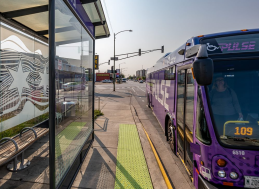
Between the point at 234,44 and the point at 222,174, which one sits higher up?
the point at 234,44

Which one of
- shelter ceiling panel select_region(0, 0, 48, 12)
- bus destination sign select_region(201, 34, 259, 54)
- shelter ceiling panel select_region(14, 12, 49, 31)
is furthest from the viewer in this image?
shelter ceiling panel select_region(14, 12, 49, 31)

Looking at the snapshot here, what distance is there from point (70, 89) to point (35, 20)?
2335 millimetres

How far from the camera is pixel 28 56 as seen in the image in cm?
549

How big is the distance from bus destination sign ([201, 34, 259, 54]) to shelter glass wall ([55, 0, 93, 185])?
2.60 m

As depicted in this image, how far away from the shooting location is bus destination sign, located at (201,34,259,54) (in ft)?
8.92

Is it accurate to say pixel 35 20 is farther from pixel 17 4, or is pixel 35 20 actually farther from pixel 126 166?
pixel 126 166

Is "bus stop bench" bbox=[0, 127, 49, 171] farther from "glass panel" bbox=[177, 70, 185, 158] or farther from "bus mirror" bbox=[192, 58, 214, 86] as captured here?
"bus mirror" bbox=[192, 58, 214, 86]

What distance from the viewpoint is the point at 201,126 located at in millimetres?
2645

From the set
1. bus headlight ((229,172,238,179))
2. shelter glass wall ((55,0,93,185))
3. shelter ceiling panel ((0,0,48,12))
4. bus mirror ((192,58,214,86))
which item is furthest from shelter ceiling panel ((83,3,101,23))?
bus headlight ((229,172,238,179))

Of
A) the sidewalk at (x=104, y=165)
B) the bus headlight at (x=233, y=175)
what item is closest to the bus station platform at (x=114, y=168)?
the sidewalk at (x=104, y=165)

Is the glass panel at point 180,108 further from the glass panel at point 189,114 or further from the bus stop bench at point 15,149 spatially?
the bus stop bench at point 15,149

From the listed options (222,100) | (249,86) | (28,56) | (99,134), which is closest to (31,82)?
(28,56)

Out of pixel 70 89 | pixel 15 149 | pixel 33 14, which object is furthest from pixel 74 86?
pixel 33 14

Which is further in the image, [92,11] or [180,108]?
[92,11]
